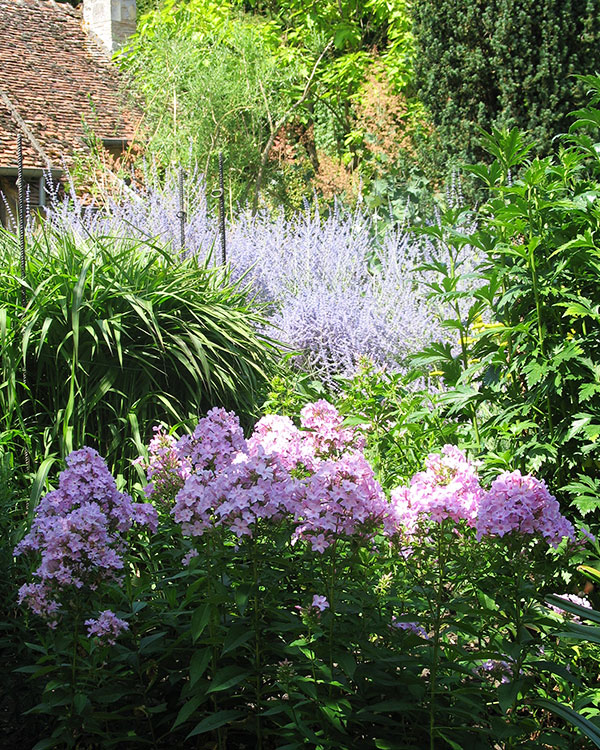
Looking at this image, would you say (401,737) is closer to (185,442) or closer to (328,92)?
(185,442)

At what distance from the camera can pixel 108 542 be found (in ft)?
6.01

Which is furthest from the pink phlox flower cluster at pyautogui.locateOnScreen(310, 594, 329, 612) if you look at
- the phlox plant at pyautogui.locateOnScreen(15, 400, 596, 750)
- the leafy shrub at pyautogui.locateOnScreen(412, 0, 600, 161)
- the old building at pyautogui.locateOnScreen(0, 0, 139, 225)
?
the old building at pyautogui.locateOnScreen(0, 0, 139, 225)

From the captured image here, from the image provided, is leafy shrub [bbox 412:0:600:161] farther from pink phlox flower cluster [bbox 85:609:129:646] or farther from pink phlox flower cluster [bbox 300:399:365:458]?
pink phlox flower cluster [bbox 85:609:129:646]

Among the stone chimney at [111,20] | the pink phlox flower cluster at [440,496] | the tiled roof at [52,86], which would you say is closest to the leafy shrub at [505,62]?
the tiled roof at [52,86]

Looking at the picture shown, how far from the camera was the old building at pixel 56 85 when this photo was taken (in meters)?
14.1

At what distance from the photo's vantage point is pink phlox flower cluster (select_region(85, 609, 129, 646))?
6.07ft

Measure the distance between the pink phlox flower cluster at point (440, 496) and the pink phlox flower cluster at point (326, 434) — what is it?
28 cm

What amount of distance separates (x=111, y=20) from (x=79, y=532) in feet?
59.9

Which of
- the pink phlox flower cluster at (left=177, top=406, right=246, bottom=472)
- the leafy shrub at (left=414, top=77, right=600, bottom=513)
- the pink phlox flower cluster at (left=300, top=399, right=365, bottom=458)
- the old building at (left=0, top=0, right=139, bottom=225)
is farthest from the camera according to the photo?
the old building at (left=0, top=0, right=139, bottom=225)

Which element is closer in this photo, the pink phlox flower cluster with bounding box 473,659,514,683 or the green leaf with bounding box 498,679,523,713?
the green leaf with bounding box 498,679,523,713

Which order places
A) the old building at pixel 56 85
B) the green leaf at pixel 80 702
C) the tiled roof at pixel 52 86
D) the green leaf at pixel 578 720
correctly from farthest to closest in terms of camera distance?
the tiled roof at pixel 52 86 < the old building at pixel 56 85 < the green leaf at pixel 80 702 < the green leaf at pixel 578 720

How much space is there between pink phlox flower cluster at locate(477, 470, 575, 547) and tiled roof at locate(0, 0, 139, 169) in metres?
12.6

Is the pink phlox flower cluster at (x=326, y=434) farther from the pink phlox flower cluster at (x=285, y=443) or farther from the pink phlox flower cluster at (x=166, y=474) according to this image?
the pink phlox flower cluster at (x=166, y=474)

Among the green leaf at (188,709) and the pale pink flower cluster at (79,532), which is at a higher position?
the pale pink flower cluster at (79,532)
